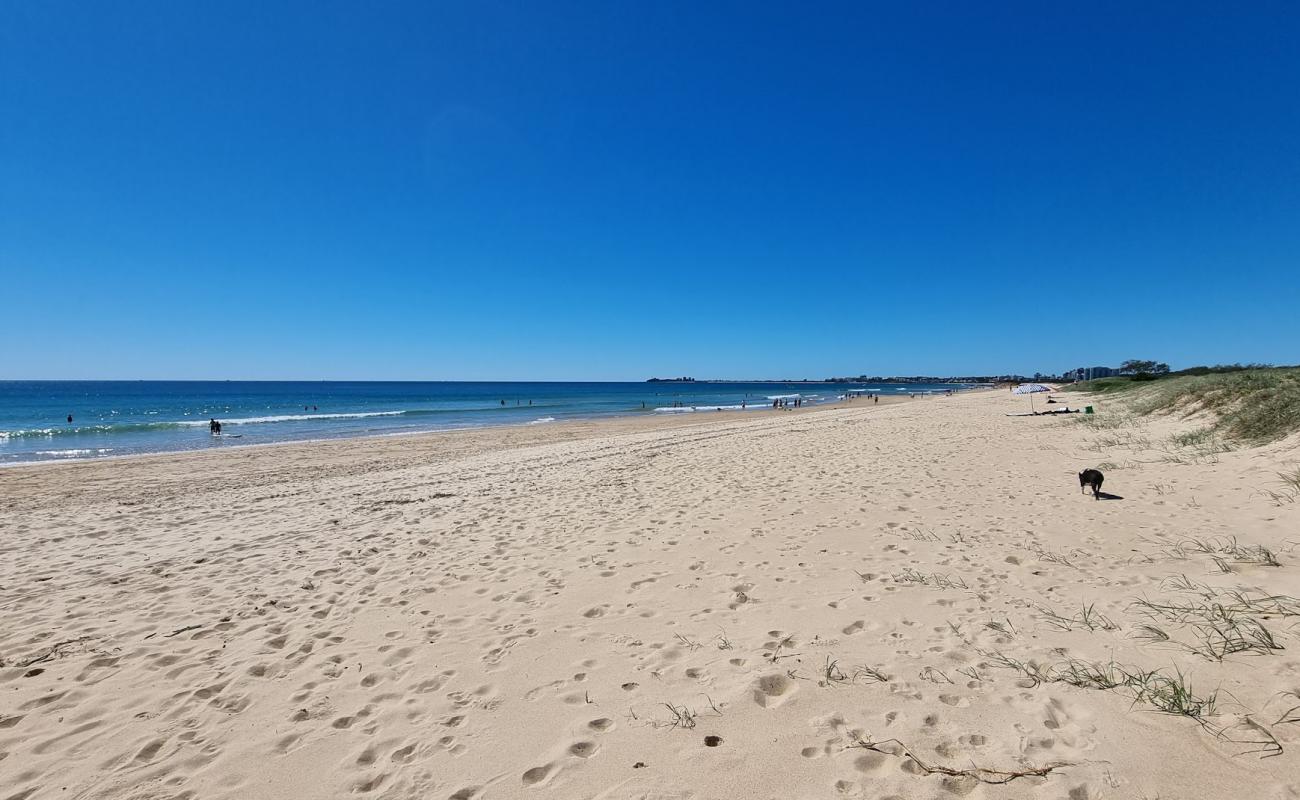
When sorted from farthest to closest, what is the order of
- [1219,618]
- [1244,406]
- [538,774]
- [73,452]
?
[73,452] < [1244,406] < [1219,618] < [538,774]

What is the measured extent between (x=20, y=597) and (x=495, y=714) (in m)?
6.42

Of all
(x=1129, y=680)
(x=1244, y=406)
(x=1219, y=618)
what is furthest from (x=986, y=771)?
(x=1244, y=406)

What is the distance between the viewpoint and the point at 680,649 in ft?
14.1

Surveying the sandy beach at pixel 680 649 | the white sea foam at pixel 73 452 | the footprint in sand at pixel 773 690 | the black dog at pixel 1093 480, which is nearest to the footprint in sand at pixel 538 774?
the sandy beach at pixel 680 649

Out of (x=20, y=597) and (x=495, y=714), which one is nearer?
(x=495, y=714)

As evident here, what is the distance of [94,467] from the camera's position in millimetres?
18031

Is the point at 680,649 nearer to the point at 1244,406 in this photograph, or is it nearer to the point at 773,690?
the point at 773,690

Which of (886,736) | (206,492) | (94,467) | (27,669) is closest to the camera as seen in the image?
(886,736)

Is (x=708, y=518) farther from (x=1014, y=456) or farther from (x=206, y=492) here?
(x=206, y=492)

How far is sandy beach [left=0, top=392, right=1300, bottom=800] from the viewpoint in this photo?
116 inches

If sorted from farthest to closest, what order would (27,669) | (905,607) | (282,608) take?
(282,608)
(905,607)
(27,669)

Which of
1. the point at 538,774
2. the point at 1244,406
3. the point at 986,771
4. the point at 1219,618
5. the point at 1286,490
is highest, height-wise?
the point at 1244,406

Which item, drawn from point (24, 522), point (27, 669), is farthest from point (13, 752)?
point (24, 522)

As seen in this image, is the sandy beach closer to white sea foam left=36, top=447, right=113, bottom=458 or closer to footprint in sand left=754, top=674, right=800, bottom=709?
footprint in sand left=754, top=674, right=800, bottom=709
